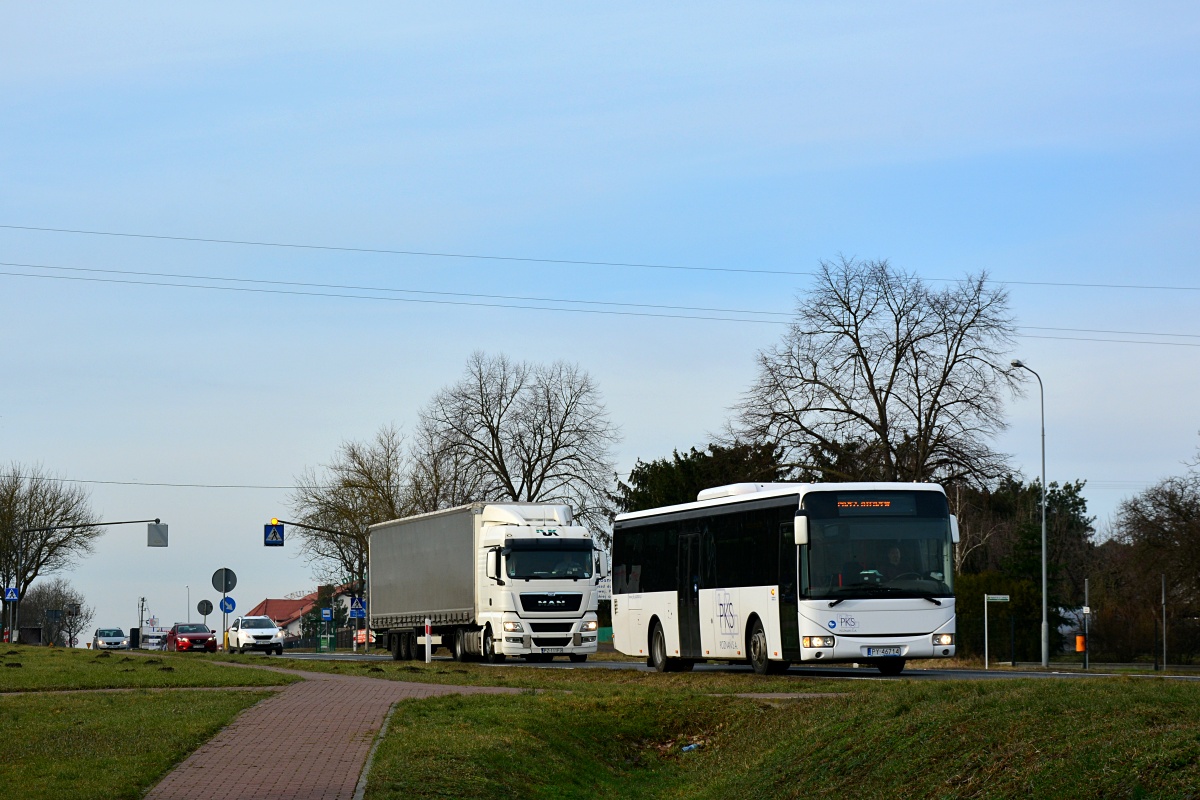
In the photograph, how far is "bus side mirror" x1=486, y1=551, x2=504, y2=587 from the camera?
1328 inches

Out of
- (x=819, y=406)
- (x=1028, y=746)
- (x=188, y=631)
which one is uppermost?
(x=819, y=406)

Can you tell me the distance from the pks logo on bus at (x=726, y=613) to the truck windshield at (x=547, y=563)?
8.96 meters

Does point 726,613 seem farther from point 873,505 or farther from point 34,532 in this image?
point 34,532

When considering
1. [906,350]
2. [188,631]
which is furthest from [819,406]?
[188,631]

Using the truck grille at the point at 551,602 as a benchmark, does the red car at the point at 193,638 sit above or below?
below

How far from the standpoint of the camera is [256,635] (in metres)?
53.3

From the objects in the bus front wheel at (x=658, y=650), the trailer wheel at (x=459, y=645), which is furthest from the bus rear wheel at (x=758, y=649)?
the trailer wheel at (x=459, y=645)

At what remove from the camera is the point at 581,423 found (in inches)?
2726

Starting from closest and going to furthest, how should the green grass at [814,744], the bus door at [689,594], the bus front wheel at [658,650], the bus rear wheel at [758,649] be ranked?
the green grass at [814,744]
the bus rear wheel at [758,649]
the bus door at [689,594]
the bus front wheel at [658,650]

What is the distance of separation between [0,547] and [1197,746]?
71760 mm

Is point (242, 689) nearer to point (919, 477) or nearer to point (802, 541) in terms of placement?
point (802, 541)

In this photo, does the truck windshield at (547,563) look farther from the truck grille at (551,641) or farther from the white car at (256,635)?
the white car at (256,635)

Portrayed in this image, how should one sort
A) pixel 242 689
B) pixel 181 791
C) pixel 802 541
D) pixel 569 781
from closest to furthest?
pixel 181 791, pixel 569 781, pixel 242 689, pixel 802 541

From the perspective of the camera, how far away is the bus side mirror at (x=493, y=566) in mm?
33719
